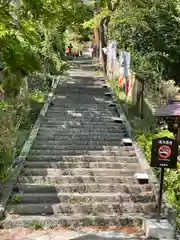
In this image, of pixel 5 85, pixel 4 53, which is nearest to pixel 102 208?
pixel 4 53

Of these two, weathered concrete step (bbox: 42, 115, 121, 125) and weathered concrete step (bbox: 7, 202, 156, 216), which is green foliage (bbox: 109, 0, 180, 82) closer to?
weathered concrete step (bbox: 42, 115, 121, 125)

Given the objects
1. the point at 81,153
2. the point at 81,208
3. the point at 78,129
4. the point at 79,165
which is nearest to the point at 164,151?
the point at 81,208

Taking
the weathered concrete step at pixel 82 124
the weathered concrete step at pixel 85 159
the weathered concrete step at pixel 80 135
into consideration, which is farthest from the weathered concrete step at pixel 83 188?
the weathered concrete step at pixel 82 124

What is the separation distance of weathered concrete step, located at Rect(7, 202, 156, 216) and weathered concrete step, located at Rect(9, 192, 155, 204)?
202 millimetres

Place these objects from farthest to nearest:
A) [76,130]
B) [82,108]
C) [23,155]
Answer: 1. [82,108]
2. [76,130]
3. [23,155]

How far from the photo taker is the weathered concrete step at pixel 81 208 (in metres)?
9.17

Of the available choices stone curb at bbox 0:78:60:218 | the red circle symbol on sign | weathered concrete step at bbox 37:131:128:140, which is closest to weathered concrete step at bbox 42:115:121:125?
stone curb at bbox 0:78:60:218

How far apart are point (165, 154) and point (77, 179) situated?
318 cm

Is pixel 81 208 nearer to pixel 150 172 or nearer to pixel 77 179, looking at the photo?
pixel 77 179

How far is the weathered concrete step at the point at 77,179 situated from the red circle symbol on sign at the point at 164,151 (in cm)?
260

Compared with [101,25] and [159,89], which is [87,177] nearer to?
[159,89]

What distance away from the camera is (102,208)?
934 cm

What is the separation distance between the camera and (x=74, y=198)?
965 centimetres

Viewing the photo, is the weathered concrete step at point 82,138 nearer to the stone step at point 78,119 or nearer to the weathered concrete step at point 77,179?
the stone step at point 78,119
